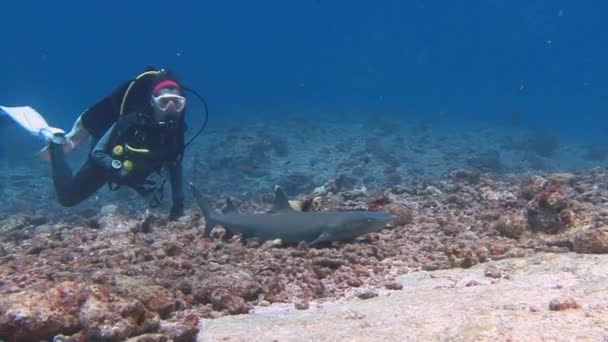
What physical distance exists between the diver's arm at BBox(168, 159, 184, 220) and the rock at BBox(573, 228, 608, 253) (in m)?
7.42

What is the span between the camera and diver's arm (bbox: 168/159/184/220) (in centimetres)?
978

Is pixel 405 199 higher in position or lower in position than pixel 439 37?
lower

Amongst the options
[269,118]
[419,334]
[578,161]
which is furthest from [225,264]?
[269,118]

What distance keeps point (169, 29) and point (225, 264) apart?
627ft

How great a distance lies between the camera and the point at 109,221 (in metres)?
8.77

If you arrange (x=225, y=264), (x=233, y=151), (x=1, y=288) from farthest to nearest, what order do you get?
(x=233, y=151), (x=225, y=264), (x=1, y=288)

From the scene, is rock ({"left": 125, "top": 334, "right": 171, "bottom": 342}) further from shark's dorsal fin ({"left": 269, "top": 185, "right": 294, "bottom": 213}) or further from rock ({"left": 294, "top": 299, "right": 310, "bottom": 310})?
shark's dorsal fin ({"left": 269, "top": 185, "right": 294, "bottom": 213})

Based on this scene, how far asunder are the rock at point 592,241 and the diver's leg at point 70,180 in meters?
9.17

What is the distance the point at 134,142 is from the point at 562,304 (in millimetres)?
8122

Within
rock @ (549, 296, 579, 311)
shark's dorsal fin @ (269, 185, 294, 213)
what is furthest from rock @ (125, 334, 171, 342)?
shark's dorsal fin @ (269, 185, 294, 213)

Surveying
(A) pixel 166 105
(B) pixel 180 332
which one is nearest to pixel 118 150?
(A) pixel 166 105

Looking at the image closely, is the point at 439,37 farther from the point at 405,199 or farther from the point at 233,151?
the point at 405,199

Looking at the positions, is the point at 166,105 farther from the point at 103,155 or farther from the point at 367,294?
the point at 367,294

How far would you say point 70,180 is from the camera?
1076 cm
